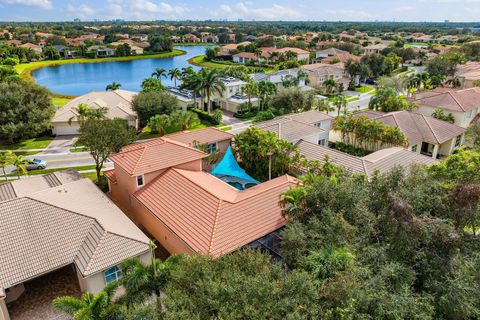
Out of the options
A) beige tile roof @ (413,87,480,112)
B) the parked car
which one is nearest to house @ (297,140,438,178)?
Answer: beige tile roof @ (413,87,480,112)

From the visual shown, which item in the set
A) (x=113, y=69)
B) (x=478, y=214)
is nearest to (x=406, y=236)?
(x=478, y=214)

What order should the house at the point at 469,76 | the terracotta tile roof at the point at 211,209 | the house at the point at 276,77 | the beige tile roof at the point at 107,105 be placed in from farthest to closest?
the house at the point at 276,77, the house at the point at 469,76, the beige tile roof at the point at 107,105, the terracotta tile roof at the point at 211,209

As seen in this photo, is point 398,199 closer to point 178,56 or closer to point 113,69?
point 113,69

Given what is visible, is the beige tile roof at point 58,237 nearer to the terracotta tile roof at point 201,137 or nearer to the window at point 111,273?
the window at point 111,273

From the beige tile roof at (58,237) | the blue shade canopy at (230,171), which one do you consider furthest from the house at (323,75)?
the beige tile roof at (58,237)

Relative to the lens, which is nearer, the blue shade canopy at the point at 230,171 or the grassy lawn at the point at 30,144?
the blue shade canopy at the point at 230,171

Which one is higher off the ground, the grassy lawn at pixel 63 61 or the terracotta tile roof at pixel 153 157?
the grassy lawn at pixel 63 61
